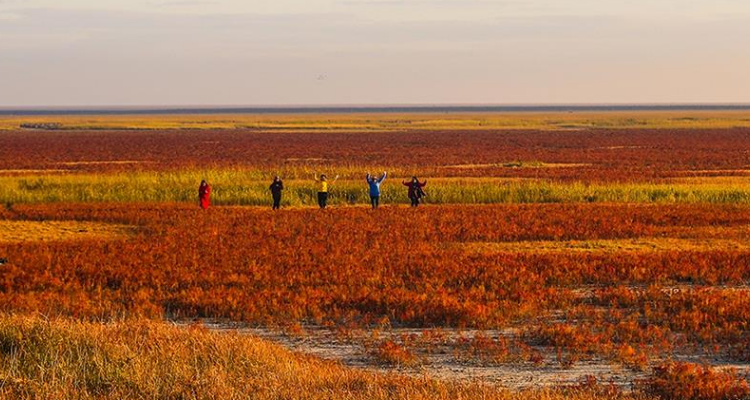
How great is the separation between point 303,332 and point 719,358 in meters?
5.50

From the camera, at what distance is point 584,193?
126 ft

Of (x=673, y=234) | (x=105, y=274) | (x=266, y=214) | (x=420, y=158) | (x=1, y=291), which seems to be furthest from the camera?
(x=420, y=158)

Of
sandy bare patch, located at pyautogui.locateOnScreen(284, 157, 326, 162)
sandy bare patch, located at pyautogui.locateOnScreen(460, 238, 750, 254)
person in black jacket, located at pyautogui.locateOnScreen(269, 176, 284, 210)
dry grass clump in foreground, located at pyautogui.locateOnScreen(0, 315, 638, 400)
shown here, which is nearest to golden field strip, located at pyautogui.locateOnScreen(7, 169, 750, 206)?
person in black jacket, located at pyautogui.locateOnScreen(269, 176, 284, 210)

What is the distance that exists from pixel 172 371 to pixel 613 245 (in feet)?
51.1

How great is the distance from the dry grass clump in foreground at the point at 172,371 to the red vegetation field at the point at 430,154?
3794 centimetres

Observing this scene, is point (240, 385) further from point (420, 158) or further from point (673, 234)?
point (420, 158)

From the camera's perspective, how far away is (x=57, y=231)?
2823 centimetres

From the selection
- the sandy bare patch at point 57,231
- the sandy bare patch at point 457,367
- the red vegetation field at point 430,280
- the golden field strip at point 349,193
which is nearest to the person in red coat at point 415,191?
the golden field strip at point 349,193

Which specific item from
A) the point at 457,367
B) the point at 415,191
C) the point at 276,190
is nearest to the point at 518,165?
the point at 415,191

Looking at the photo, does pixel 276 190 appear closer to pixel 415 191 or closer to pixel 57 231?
pixel 415 191

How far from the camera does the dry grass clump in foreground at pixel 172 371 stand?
10586 mm

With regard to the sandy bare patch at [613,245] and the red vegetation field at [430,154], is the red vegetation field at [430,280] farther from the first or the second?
the red vegetation field at [430,154]

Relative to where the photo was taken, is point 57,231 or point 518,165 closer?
point 57,231

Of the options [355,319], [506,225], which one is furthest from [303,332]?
[506,225]
